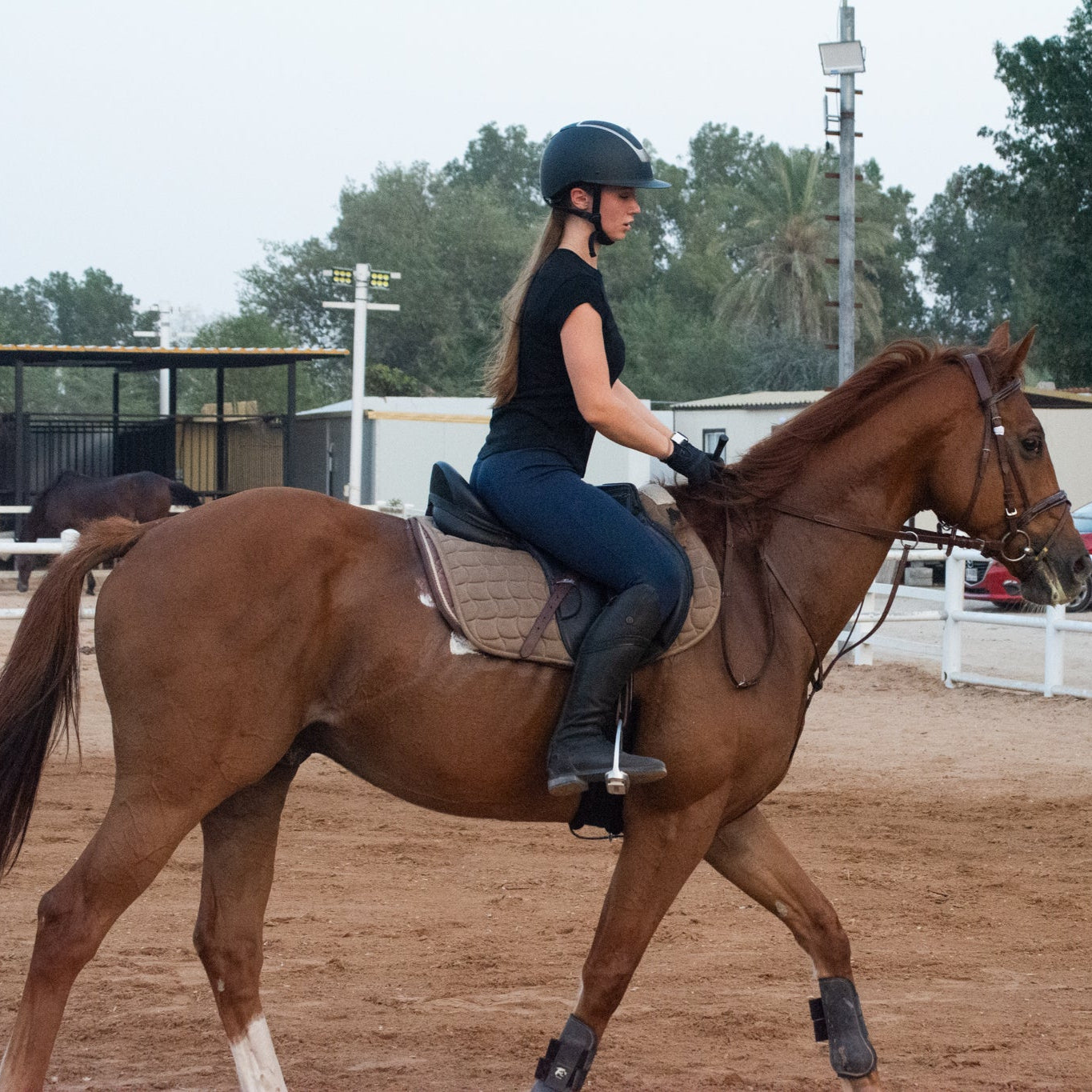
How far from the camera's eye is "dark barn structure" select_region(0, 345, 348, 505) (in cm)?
2225

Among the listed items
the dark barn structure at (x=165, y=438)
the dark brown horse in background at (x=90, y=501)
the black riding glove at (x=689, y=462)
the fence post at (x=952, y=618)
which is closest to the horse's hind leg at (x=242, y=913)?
the black riding glove at (x=689, y=462)

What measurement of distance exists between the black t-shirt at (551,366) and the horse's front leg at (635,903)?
1.06 m

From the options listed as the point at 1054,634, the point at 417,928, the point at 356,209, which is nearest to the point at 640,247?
the point at 356,209

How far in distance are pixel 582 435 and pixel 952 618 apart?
8685 mm

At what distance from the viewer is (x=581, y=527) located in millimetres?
3766

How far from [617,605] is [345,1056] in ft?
5.74

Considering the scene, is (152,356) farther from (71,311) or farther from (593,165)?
(71,311)

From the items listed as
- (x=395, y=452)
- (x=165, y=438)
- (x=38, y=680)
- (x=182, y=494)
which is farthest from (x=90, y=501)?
(x=38, y=680)

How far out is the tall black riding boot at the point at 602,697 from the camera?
3592mm

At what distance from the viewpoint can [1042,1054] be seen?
4227 millimetres

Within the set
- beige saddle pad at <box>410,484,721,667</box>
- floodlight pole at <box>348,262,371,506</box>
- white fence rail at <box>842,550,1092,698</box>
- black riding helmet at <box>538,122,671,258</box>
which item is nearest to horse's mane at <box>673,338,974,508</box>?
beige saddle pad at <box>410,484,721,667</box>

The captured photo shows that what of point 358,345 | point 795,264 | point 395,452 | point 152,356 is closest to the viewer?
point 152,356

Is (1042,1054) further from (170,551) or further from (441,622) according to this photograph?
(170,551)

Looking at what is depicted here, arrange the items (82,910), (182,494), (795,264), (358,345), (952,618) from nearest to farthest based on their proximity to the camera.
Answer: (82,910) → (952,618) → (182,494) → (358,345) → (795,264)
